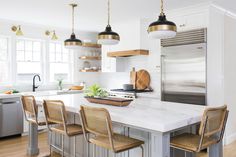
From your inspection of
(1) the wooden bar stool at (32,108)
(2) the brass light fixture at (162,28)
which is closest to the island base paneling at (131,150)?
(1) the wooden bar stool at (32,108)

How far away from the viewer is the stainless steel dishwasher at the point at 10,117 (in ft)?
15.4

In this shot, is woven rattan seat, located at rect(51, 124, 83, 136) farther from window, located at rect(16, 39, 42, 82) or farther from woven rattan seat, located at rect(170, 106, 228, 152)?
window, located at rect(16, 39, 42, 82)

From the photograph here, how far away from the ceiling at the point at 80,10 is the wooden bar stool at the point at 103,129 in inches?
90.3

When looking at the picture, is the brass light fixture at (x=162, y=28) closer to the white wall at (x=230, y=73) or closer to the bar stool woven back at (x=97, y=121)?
the bar stool woven back at (x=97, y=121)

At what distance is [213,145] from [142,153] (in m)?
0.77

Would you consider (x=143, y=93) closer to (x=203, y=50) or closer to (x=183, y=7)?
(x=203, y=50)

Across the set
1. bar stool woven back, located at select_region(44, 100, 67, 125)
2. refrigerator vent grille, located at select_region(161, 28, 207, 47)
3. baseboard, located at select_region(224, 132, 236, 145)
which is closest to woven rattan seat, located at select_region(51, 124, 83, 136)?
bar stool woven back, located at select_region(44, 100, 67, 125)

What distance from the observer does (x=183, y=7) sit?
433 centimetres

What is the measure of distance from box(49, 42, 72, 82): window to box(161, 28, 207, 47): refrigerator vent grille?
10.2 ft

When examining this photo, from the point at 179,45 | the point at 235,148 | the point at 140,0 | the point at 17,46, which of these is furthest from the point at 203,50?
the point at 17,46

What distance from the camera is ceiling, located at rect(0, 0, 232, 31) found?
159 inches

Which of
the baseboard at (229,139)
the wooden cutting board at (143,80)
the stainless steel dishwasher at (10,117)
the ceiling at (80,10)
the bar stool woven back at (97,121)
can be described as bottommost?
the baseboard at (229,139)

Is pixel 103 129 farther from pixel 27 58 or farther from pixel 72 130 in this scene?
pixel 27 58

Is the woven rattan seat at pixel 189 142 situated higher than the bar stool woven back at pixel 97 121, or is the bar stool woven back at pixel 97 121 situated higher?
the bar stool woven back at pixel 97 121
